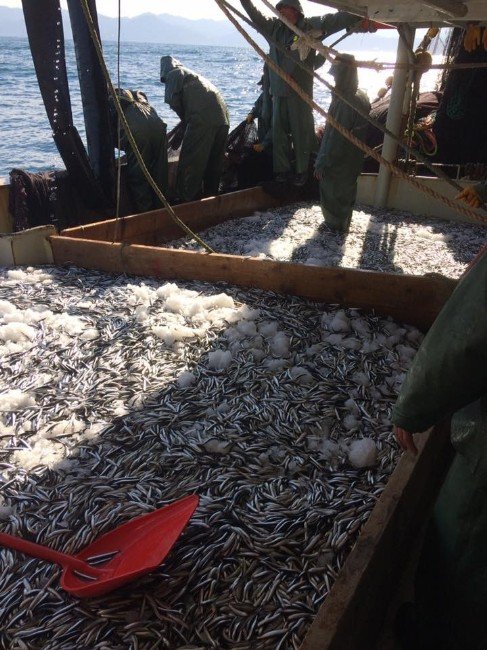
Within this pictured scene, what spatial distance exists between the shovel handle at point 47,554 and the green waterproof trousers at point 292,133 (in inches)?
326

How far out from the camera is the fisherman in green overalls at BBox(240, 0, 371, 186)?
338 inches

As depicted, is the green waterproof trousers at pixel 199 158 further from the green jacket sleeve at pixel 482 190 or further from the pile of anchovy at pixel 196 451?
the green jacket sleeve at pixel 482 190

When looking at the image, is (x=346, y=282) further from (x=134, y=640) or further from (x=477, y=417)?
(x=134, y=640)

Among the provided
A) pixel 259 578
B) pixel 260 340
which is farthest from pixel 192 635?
pixel 260 340

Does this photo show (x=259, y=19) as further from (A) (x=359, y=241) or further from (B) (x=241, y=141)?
(A) (x=359, y=241)

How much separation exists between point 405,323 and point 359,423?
1.61 metres

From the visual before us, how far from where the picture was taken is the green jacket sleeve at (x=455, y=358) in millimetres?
1727

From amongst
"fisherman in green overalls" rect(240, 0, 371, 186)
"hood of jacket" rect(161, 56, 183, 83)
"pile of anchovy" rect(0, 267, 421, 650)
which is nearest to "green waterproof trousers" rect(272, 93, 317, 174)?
"fisherman in green overalls" rect(240, 0, 371, 186)

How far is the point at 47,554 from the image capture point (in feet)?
7.70

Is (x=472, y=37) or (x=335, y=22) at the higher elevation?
(x=335, y=22)

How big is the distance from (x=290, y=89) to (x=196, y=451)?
7.40m

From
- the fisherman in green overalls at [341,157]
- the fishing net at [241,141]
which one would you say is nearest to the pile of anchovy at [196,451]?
the fisherman in green overalls at [341,157]

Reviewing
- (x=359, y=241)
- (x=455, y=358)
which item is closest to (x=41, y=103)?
(x=359, y=241)

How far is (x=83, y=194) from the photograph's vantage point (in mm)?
8102
